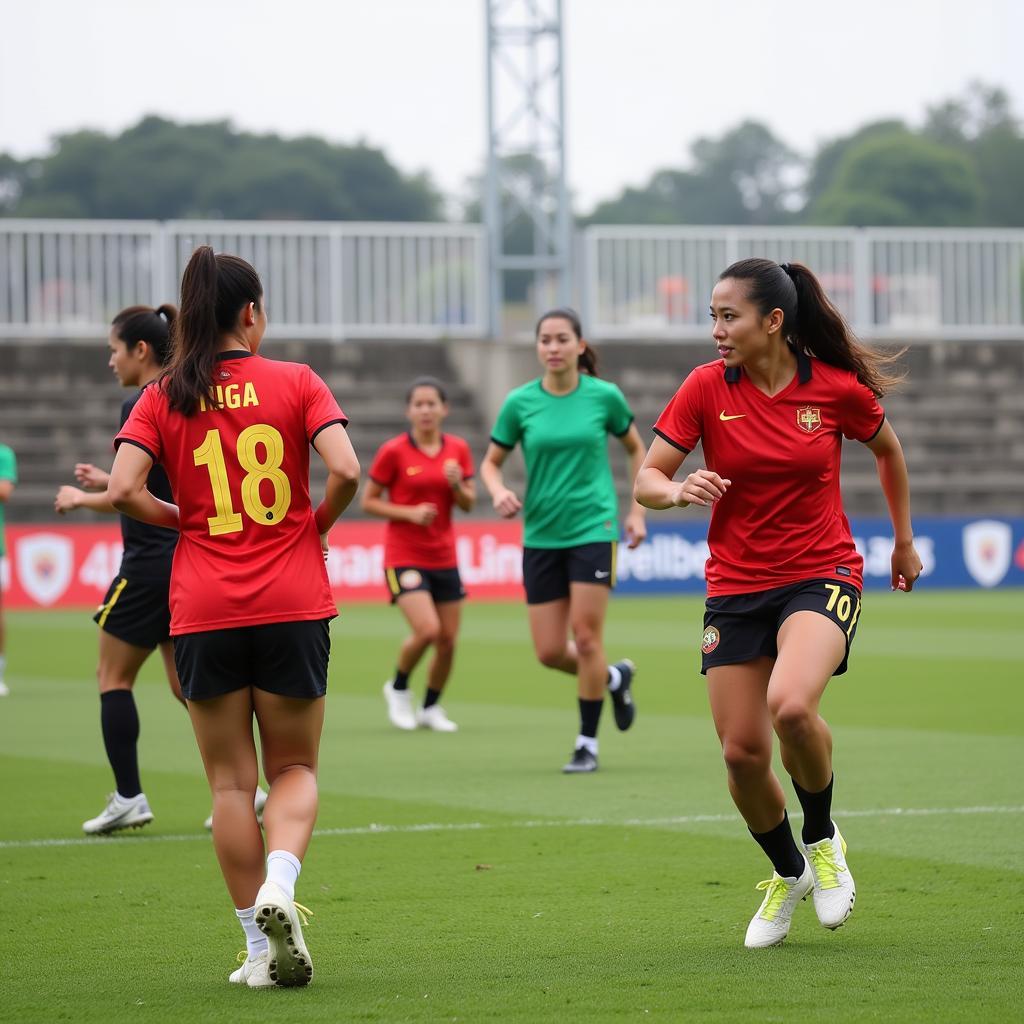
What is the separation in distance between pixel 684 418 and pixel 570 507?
427 centimetres

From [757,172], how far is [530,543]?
380 feet

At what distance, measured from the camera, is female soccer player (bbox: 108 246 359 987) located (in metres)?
5.51

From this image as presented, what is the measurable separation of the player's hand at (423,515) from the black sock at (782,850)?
6411mm

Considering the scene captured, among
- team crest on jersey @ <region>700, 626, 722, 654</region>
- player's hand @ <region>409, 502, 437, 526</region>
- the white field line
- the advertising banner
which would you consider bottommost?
the advertising banner

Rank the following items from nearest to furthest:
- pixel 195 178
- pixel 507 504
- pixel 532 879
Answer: pixel 532 879
pixel 507 504
pixel 195 178

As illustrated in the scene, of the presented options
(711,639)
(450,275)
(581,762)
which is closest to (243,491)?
(711,639)

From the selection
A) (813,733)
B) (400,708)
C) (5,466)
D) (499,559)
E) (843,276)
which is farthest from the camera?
(843,276)

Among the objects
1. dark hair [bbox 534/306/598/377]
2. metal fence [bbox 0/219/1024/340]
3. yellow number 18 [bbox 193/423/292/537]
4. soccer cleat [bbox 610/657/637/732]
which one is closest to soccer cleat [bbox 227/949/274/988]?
yellow number 18 [bbox 193/423/292/537]

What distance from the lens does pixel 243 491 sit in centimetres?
552

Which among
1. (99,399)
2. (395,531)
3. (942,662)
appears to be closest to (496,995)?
(395,531)

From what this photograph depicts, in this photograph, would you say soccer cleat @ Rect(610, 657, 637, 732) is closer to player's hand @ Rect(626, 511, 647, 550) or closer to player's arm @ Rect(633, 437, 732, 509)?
player's hand @ Rect(626, 511, 647, 550)

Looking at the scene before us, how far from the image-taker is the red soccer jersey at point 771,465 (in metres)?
6.05

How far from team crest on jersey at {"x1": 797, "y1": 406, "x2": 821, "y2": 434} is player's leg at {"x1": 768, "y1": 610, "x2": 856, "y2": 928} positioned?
1.94 ft

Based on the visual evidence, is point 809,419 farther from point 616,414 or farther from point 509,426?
point 509,426
